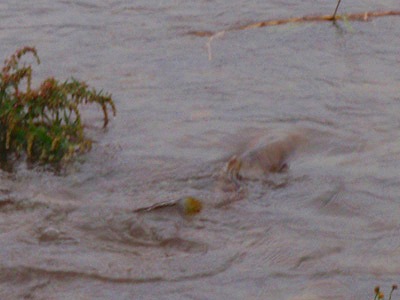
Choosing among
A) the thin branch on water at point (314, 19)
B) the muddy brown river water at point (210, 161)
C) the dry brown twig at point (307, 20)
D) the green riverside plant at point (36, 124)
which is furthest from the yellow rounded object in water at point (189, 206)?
the thin branch on water at point (314, 19)

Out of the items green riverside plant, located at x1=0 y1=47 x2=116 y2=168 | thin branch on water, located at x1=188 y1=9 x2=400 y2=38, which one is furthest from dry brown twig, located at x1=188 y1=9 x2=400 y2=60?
green riverside plant, located at x1=0 y1=47 x2=116 y2=168

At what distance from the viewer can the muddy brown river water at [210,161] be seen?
340cm

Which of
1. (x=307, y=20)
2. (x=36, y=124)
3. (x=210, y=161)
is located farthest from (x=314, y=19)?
(x=36, y=124)

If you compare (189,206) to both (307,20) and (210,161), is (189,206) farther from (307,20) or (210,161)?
(307,20)

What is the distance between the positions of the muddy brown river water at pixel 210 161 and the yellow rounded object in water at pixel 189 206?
37 millimetres

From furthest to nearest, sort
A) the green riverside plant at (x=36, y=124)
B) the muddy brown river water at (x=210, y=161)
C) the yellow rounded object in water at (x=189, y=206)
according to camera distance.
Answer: the green riverside plant at (x=36, y=124) → the yellow rounded object in water at (x=189, y=206) → the muddy brown river water at (x=210, y=161)

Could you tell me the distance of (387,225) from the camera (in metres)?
3.79

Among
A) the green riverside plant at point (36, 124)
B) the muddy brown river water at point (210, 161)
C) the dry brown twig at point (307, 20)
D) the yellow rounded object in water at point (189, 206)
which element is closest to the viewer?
the muddy brown river water at point (210, 161)

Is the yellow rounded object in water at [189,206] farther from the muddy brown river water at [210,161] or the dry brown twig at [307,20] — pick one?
the dry brown twig at [307,20]

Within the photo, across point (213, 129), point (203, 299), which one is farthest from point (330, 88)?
point (203, 299)

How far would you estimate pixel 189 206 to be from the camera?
12.9ft

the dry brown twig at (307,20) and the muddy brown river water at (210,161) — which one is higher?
the dry brown twig at (307,20)

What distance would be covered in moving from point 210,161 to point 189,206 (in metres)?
0.58

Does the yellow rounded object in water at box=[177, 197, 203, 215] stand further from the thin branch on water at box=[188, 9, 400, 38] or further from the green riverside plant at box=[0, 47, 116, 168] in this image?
the thin branch on water at box=[188, 9, 400, 38]
